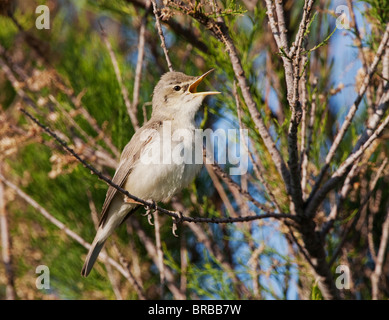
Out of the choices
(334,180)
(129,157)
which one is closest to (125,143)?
(129,157)

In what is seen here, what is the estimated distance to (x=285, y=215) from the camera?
2.36 meters

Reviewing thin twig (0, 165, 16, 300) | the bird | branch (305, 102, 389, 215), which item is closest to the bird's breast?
the bird

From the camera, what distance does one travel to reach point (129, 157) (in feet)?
10.0

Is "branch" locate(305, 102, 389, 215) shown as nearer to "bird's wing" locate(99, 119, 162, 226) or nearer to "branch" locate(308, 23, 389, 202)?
"branch" locate(308, 23, 389, 202)

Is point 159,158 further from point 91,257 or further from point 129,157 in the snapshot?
point 91,257

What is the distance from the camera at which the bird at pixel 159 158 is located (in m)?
2.84

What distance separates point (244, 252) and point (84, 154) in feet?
3.69

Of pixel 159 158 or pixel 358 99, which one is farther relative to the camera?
pixel 159 158

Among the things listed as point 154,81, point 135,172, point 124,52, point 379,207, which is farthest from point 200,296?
point 124,52

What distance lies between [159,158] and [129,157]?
28 centimetres

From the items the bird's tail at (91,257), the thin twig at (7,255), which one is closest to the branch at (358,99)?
the bird's tail at (91,257)

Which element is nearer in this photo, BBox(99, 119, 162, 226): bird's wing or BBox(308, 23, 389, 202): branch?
BBox(308, 23, 389, 202): branch

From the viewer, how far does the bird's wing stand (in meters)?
2.99

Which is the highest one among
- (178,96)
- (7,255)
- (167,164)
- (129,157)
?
(178,96)
